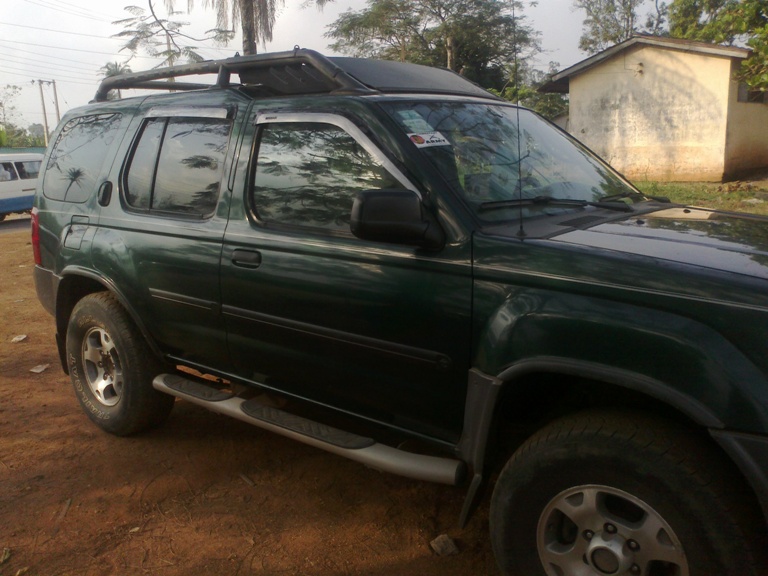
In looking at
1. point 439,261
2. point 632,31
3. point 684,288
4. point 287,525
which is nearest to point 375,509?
Result: point 287,525

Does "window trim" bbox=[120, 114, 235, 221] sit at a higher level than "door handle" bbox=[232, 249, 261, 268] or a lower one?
higher

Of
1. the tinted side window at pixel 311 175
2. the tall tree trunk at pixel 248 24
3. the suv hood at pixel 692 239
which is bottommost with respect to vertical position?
the suv hood at pixel 692 239

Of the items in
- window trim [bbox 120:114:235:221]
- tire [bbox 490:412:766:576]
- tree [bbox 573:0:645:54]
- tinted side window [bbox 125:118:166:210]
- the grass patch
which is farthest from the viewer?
tree [bbox 573:0:645:54]

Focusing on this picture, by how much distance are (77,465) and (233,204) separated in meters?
1.81

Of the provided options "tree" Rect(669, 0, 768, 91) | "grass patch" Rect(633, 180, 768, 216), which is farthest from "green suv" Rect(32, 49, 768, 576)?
"tree" Rect(669, 0, 768, 91)

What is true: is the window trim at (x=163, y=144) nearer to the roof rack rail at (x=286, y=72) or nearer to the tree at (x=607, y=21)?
the roof rack rail at (x=286, y=72)

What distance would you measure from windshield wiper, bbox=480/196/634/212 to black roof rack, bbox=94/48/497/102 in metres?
0.84

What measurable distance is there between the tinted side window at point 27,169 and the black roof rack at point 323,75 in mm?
21545

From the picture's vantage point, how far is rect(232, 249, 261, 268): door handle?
129 inches

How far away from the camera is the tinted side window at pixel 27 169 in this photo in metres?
22.7

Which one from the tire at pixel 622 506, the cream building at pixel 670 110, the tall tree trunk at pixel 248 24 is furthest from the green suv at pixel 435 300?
the cream building at pixel 670 110

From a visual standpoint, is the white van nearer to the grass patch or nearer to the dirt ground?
the grass patch

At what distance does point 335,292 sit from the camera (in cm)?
300

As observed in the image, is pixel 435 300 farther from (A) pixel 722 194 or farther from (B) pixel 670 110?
(B) pixel 670 110
